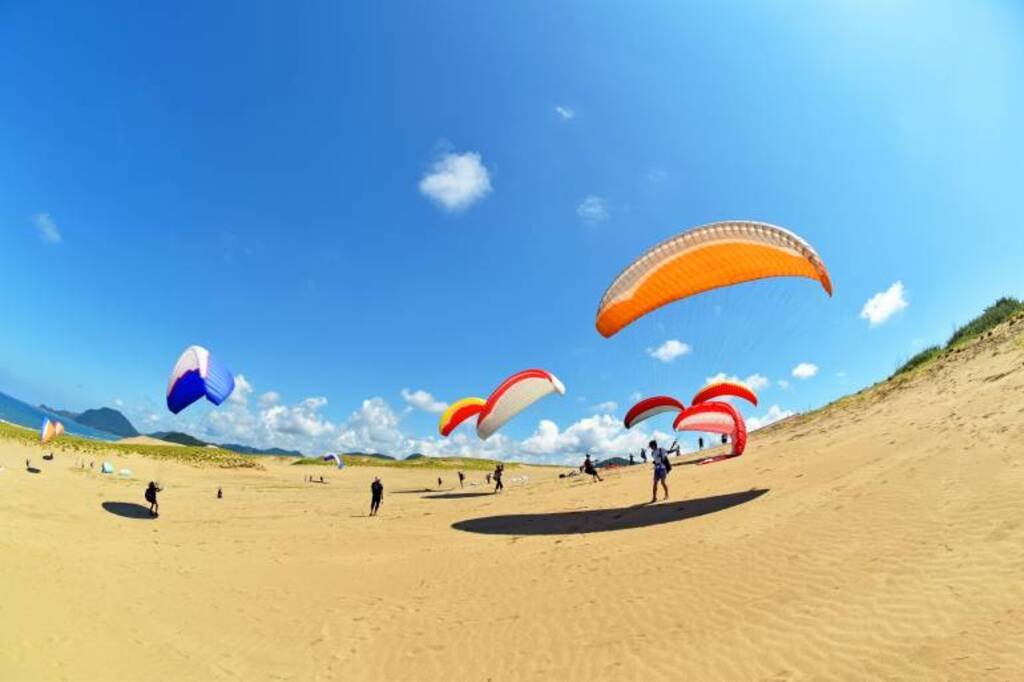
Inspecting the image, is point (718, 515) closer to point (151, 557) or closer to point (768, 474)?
point (768, 474)

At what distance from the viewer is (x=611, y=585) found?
25.9ft

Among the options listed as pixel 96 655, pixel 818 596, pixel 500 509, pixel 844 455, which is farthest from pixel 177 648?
pixel 844 455

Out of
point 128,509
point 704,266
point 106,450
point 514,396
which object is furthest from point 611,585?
point 106,450

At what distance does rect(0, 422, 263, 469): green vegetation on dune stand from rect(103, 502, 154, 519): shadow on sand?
2512cm

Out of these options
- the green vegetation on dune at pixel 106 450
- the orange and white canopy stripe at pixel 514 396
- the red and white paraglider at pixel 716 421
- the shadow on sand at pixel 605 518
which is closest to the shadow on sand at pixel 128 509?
the shadow on sand at pixel 605 518

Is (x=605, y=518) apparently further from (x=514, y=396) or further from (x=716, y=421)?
(x=514, y=396)

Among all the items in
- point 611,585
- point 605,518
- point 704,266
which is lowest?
point 611,585

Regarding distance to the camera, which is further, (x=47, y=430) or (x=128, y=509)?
(x=47, y=430)

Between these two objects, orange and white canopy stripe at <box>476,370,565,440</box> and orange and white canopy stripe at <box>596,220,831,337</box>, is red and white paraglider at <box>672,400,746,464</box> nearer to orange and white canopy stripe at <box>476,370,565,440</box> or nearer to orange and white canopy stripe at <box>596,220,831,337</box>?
orange and white canopy stripe at <box>476,370,565,440</box>

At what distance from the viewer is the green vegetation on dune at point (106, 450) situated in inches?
1465

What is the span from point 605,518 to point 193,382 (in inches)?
645

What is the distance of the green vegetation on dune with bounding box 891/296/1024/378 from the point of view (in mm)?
23408

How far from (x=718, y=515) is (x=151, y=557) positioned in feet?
43.0

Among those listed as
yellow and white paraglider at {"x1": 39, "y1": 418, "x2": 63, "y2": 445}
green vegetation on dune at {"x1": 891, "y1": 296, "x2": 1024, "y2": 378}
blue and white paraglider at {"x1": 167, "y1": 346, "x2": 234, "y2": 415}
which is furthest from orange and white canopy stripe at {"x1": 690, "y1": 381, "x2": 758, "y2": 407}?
yellow and white paraglider at {"x1": 39, "y1": 418, "x2": 63, "y2": 445}
